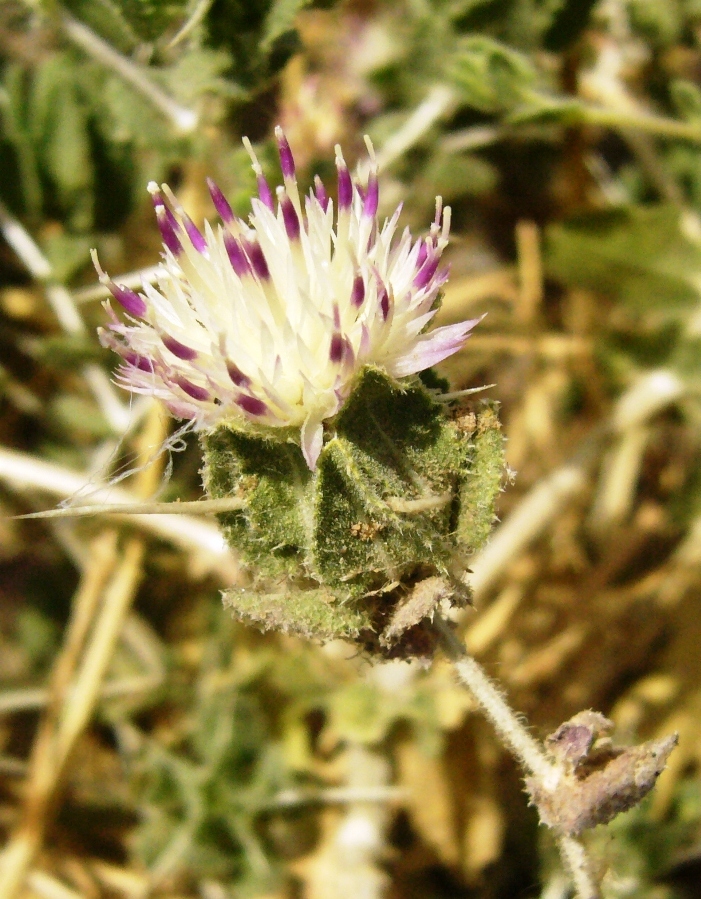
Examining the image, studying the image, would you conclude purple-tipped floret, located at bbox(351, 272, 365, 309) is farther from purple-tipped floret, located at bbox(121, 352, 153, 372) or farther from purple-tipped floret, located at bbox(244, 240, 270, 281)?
purple-tipped floret, located at bbox(121, 352, 153, 372)

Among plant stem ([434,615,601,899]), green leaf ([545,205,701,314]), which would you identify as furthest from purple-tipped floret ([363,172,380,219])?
green leaf ([545,205,701,314])

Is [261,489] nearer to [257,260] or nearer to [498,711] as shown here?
[257,260]

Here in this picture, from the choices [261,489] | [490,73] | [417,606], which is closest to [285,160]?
[261,489]

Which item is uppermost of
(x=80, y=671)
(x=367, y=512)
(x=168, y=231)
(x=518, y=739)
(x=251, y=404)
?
(x=80, y=671)

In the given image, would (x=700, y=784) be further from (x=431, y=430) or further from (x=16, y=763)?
(x=16, y=763)

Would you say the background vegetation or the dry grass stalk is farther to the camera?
the dry grass stalk

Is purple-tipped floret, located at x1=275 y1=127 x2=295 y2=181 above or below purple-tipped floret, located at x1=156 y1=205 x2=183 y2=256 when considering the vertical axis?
above
